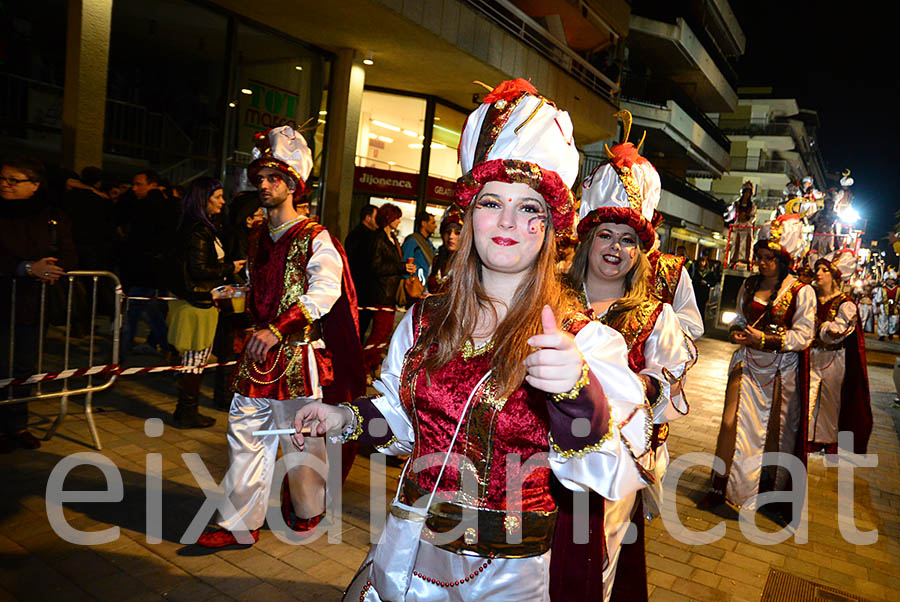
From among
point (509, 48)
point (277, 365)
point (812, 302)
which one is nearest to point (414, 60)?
point (509, 48)

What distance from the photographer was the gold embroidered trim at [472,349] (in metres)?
1.89

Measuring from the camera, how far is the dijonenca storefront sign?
14.1 m

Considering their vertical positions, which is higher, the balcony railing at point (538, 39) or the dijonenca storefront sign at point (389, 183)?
the balcony railing at point (538, 39)

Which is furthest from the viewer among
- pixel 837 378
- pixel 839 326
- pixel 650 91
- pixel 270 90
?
pixel 650 91

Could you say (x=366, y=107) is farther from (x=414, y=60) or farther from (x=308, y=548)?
(x=308, y=548)

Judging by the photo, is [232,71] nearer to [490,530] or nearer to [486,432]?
[486,432]

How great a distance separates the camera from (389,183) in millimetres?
14555

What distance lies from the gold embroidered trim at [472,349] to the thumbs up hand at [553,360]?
439 millimetres

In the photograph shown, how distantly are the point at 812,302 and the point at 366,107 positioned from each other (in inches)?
433

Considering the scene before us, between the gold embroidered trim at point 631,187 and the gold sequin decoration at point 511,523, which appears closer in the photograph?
the gold sequin decoration at point 511,523

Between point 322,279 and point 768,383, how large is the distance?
407 cm

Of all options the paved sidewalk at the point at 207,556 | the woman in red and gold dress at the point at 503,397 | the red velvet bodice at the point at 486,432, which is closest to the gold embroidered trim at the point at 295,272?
the paved sidewalk at the point at 207,556

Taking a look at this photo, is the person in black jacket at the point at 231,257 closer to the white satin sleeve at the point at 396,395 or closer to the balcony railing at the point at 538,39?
the white satin sleeve at the point at 396,395

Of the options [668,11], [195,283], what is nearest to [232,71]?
[195,283]
